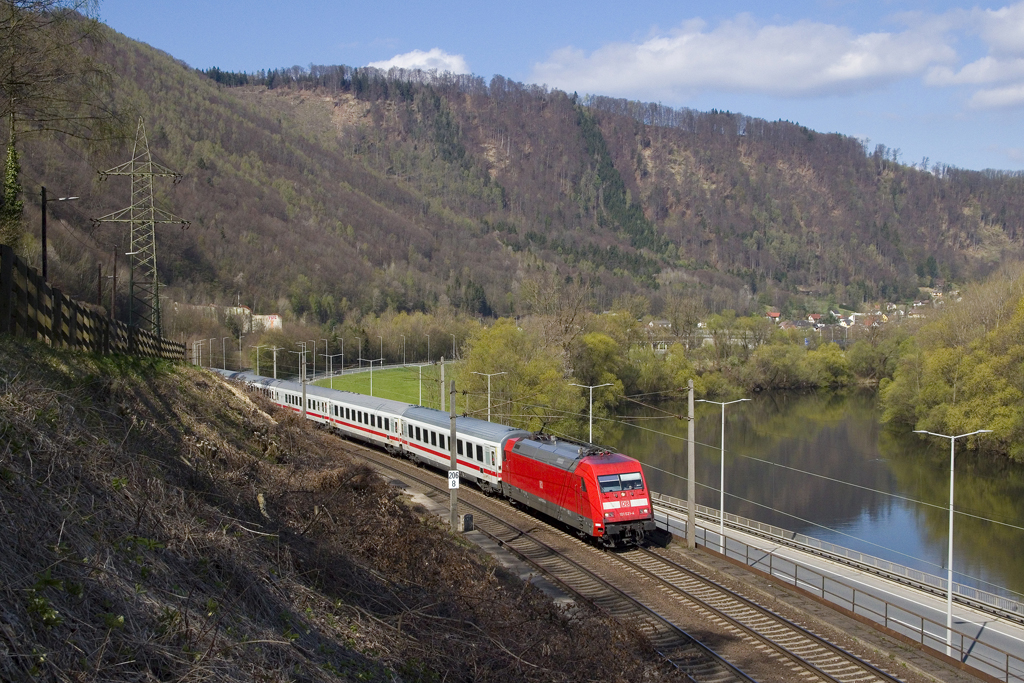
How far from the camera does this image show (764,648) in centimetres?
1567

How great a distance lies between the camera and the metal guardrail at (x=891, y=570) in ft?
78.8

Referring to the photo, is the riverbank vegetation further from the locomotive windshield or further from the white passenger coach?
the locomotive windshield

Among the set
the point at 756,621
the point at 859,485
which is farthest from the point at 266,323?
the point at 756,621

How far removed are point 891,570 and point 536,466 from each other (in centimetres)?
1277

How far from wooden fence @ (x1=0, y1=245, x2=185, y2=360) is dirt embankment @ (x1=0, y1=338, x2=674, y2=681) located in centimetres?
51

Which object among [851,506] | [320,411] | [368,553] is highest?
[368,553]

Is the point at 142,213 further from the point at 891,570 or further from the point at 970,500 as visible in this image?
the point at 970,500

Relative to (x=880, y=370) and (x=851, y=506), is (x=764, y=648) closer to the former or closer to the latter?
(x=851, y=506)

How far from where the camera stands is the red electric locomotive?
21828 millimetres

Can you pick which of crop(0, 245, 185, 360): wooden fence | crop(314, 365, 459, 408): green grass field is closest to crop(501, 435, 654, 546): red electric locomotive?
crop(0, 245, 185, 360): wooden fence

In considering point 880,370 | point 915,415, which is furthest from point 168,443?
point 880,370

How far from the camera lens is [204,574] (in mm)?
8539

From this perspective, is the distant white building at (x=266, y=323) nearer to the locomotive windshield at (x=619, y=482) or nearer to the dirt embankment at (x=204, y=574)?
the locomotive windshield at (x=619, y=482)

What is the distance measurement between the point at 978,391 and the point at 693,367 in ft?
112
